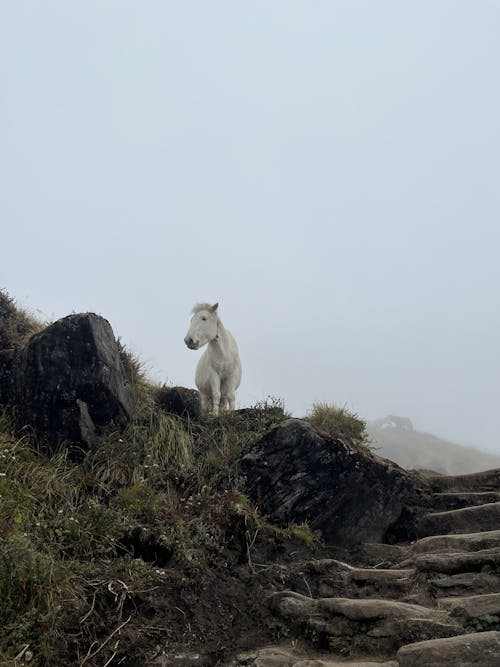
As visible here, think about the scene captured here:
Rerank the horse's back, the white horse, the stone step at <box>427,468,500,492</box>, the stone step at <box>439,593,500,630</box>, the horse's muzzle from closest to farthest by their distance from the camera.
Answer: the stone step at <box>439,593,500,630</box> < the stone step at <box>427,468,500,492</box> < the horse's muzzle < the white horse < the horse's back

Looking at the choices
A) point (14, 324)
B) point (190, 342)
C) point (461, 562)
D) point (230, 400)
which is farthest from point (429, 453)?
point (461, 562)

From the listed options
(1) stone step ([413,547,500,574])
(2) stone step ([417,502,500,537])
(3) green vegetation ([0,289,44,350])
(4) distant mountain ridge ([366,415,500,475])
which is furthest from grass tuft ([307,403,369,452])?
(4) distant mountain ridge ([366,415,500,475])

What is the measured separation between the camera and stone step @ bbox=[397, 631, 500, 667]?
4.38m

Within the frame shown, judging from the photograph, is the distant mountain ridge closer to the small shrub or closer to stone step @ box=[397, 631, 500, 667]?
the small shrub

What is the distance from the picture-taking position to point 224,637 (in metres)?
5.74

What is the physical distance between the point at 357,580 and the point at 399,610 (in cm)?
115

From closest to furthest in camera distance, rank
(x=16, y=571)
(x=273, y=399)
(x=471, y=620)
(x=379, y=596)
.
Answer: (x=471, y=620)
(x=16, y=571)
(x=379, y=596)
(x=273, y=399)

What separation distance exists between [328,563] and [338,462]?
1.69 metres

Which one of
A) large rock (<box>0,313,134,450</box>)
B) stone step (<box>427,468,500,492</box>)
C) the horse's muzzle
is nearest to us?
large rock (<box>0,313,134,450</box>)

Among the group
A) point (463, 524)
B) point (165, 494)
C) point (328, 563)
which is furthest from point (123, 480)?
point (463, 524)

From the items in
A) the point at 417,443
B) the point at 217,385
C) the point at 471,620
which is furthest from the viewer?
the point at 417,443

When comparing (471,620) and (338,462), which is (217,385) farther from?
(471,620)

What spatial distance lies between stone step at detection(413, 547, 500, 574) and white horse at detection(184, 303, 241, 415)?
16.1 ft

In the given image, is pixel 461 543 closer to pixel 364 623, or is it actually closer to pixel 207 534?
pixel 364 623
